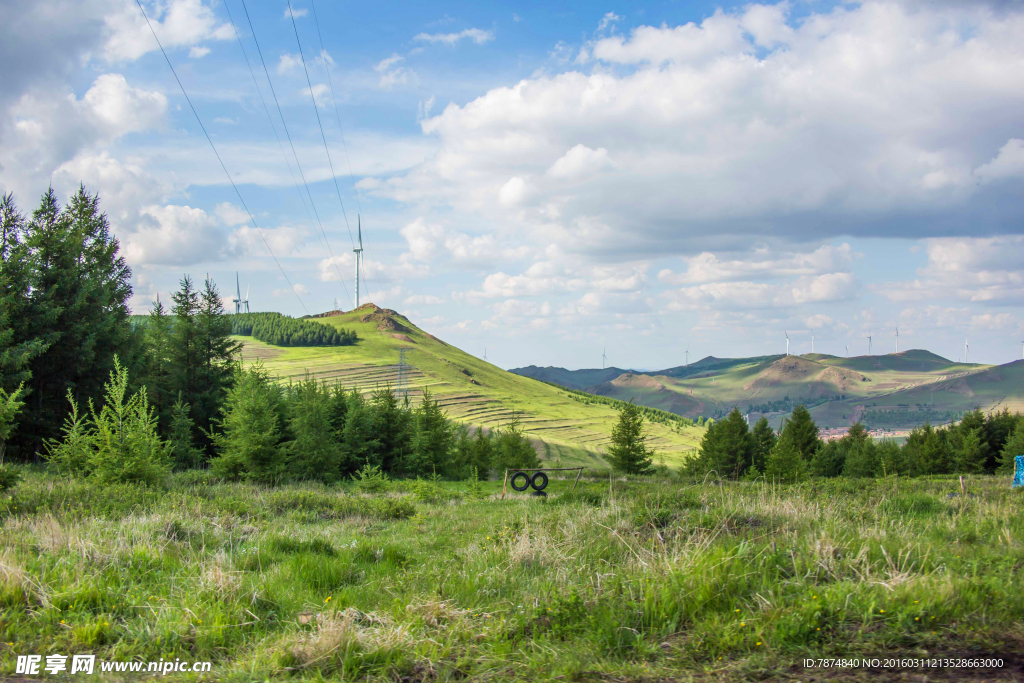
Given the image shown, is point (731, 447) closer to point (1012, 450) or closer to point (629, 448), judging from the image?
point (629, 448)

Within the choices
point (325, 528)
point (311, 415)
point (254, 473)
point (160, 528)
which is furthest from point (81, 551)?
point (311, 415)

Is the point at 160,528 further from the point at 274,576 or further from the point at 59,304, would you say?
the point at 59,304

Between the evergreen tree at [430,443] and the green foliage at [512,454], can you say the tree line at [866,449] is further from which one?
the evergreen tree at [430,443]

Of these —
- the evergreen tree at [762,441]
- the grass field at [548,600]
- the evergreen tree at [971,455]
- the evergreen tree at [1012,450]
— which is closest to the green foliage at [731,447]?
the evergreen tree at [762,441]

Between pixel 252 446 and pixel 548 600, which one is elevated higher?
pixel 548 600

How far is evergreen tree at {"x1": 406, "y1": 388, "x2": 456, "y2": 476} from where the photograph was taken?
45250mm

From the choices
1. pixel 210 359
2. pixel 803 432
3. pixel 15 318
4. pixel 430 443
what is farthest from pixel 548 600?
pixel 803 432

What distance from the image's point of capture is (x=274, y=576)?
631 centimetres

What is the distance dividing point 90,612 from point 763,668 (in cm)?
612

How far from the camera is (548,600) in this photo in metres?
5.73

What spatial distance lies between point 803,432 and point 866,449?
311 inches

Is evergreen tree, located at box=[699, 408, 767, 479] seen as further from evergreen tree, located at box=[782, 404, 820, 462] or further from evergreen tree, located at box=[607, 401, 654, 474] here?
evergreen tree, located at box=[607, 401, 654, 474]

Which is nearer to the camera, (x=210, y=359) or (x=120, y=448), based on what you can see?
(x=120, y=448)

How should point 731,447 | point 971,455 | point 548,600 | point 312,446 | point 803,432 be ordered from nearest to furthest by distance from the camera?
1. point 548,600
2. point 312,446
3. point 971,455
4. point 731,447
5. point 803,432
